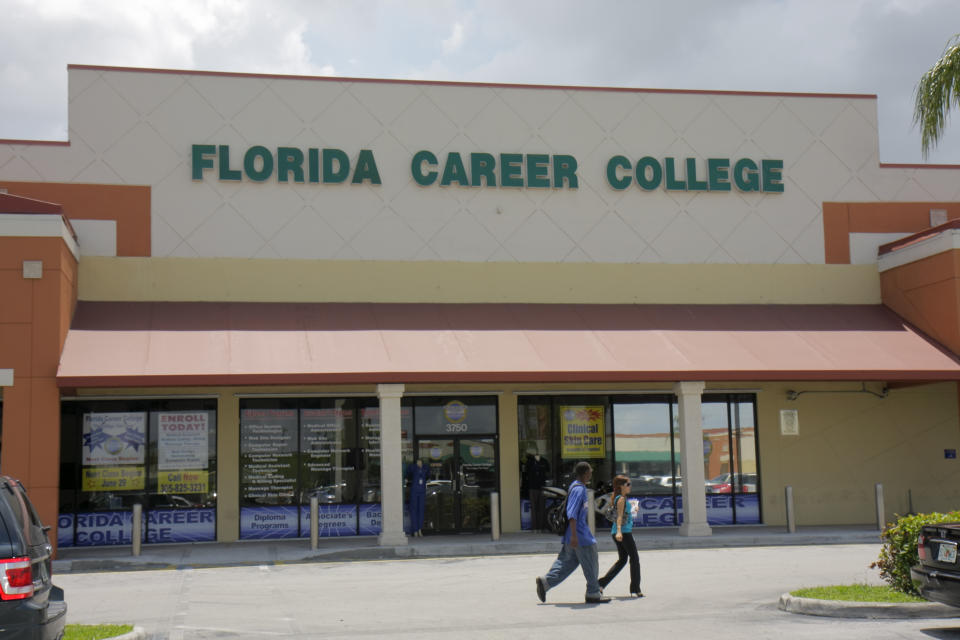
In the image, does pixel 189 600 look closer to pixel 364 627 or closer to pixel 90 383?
pixel 364 627

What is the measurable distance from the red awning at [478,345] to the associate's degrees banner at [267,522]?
11.5 feet

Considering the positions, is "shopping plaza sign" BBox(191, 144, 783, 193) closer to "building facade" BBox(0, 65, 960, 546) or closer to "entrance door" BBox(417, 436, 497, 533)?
"building facade" BBox(0, 65, 960, 546)

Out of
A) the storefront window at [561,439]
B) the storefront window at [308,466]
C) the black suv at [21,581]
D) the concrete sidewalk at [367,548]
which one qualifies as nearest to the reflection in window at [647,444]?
the storefront window at [561,439]

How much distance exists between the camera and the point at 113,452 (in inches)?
820

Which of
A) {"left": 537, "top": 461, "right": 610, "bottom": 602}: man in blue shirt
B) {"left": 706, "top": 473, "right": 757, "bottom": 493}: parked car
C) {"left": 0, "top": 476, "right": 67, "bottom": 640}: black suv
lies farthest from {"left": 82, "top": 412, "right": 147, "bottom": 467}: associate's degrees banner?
{"left": 0, "top": 476, "right": 67, "bottom": 640}: black suv

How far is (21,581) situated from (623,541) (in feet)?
25.4

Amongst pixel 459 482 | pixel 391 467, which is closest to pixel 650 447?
pixel 459 482

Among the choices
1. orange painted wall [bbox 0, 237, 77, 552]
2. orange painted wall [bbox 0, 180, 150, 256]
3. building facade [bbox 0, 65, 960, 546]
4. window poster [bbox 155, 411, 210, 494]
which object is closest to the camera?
orange painted wall [bbox 0, 237, 77, 552]

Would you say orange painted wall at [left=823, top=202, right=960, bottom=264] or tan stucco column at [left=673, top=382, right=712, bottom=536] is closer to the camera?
tan stucco column at [left=673, top=382, right=712, bottom=536]

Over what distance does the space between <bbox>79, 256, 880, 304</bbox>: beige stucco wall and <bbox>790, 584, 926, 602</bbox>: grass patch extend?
11.5 m

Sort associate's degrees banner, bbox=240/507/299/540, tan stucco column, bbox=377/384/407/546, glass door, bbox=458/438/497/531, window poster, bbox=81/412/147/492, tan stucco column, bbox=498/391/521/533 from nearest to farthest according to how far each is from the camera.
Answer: tan stucco column, bbox=377/384/407/546, window poster, bbox=81/412/147/492, associate's degrees banner, bbox=240/507/299/540, glass door, bbox=458/438/497/531, tan stucco column, bbox=498/391/521/533

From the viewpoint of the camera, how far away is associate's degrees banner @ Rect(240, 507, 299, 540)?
21.1 meters

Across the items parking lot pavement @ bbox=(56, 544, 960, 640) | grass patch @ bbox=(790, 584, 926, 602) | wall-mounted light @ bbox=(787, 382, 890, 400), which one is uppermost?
wall-mounted light @ bbox=(787, 382, 890, 400)

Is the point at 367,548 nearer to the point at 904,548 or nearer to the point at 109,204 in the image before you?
the point at 109,204
